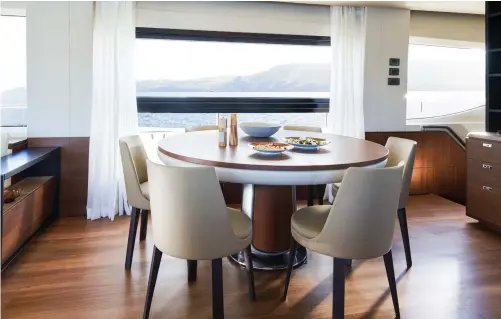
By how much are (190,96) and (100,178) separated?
1271 mm

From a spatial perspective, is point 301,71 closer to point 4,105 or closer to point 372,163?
point 372,163

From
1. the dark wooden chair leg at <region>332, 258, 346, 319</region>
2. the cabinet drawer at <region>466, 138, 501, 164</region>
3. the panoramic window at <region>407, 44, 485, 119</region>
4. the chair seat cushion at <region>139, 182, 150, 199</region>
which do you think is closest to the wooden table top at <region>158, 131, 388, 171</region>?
the chair seat cushion at <region>139, 182, 150, 199</region>

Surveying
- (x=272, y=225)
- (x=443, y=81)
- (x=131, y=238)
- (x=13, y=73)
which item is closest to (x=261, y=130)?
(x=272, y=225)

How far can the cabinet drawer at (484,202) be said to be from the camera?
11.0 feet

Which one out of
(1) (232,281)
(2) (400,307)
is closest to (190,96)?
(1) (232,281)

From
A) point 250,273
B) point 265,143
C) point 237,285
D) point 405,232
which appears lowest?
point 237,285

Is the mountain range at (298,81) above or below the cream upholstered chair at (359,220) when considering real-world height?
above

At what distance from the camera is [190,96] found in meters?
4.31

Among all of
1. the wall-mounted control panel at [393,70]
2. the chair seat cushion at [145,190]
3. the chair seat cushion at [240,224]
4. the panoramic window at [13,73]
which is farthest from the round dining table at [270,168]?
the panoramic window at [13,73]

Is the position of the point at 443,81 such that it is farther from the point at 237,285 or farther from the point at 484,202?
the point at 237,285

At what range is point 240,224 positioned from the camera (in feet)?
6.98

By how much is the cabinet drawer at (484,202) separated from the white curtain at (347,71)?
48.8 inches

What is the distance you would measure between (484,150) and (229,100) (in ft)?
8.26

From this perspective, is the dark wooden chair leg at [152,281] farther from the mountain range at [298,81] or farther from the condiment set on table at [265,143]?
the mountain range at [298,81]
